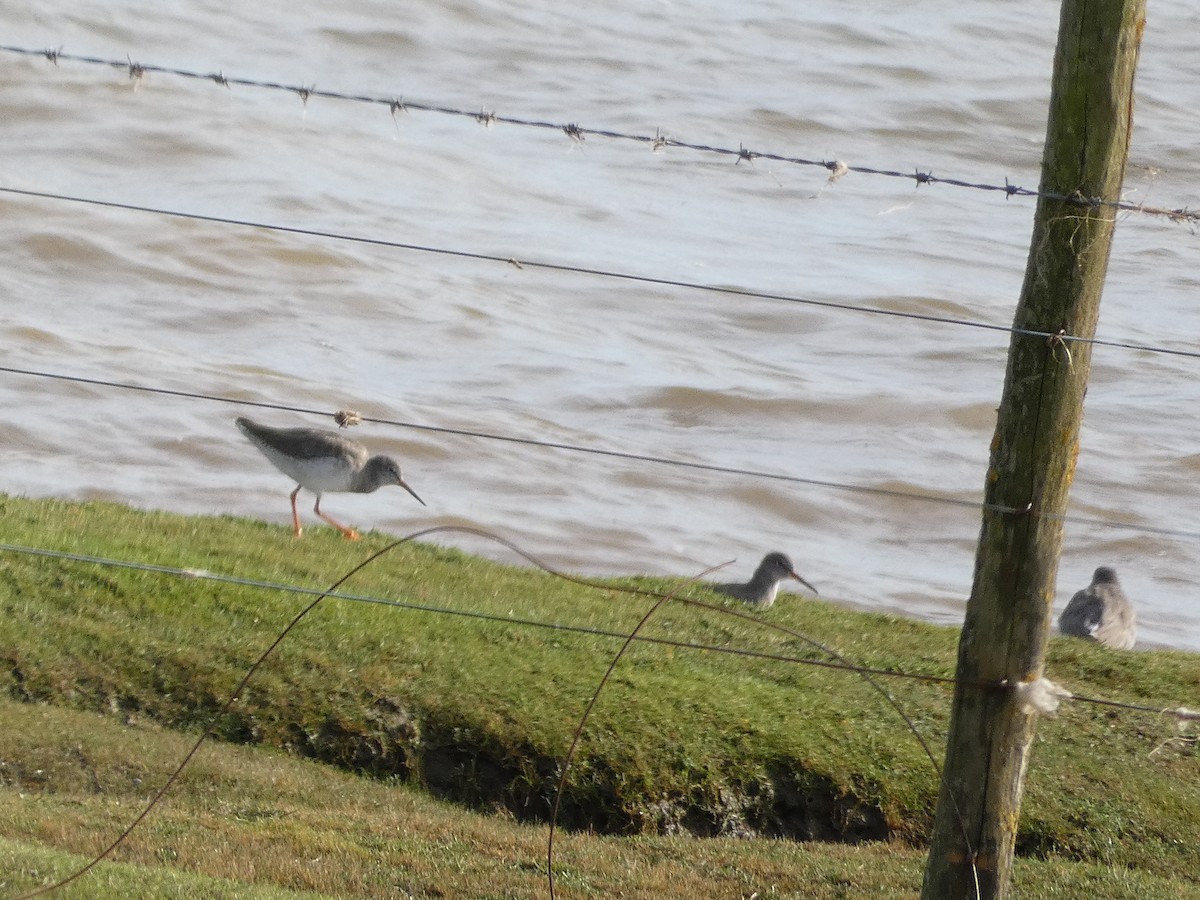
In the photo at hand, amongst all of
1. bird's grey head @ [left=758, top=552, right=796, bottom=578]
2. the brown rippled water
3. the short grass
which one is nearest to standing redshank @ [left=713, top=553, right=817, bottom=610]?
bird's grey head @ [left=758, top=552, right=796, bottom=578]

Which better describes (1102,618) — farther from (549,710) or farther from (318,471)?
(318,471)

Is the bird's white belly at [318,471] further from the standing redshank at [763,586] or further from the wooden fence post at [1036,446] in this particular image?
the wooden fence post at [1036,446]

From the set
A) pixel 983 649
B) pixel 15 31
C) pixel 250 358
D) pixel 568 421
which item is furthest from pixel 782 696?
pixel 15 31

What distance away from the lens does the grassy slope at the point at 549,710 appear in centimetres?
862

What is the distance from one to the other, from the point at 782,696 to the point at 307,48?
32.0 metres

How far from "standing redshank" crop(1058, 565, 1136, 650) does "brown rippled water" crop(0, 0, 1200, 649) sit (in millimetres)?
3318

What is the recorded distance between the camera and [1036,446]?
516cm

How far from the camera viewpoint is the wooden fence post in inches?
199

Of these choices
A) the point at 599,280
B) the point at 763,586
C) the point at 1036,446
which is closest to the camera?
the point at 1036,446

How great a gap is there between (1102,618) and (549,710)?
4956 millimetres

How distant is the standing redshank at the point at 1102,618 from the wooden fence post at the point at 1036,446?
676cm

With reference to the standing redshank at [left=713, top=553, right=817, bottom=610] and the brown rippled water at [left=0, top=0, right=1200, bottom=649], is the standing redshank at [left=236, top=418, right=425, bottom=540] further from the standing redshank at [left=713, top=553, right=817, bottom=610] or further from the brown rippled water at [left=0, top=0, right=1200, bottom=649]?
the brown rippled water at [left=0, top=0, right=1200, bottom=649]

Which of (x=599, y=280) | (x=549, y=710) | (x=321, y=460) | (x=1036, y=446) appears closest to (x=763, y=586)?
(x=549, y=710)

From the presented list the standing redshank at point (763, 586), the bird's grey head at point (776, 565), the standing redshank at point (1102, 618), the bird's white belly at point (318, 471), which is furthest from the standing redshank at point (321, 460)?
the standing redshank at point (1102, 618)
